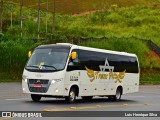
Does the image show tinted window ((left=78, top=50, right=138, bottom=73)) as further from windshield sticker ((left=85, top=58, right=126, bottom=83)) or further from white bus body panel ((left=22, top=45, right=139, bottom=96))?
white bus body panel ((left=22, top=45, right=139, bottom=96))

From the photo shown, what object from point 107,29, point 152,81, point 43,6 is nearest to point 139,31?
point 107,29

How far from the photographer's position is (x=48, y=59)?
2448 centimetres

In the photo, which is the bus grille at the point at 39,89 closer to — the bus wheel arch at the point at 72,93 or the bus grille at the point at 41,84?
the bus grille at the point at 41,84

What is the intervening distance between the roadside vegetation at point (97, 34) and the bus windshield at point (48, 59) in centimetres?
2497

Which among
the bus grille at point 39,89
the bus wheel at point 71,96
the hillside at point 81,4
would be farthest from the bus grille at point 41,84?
the hillside at point 81,4

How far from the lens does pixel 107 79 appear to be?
2853 centimetres

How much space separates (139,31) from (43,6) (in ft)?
81.0

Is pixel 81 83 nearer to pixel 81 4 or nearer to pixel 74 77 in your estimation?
pixel 74 77

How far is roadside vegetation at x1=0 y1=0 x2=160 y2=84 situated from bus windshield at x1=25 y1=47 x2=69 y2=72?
81.9 ft

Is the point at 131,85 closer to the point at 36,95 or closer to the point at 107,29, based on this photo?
the point at 36,95

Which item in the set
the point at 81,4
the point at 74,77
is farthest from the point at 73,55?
the point at 81,4

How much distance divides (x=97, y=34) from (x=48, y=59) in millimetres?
46697

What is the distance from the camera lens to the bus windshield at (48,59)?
2406cm

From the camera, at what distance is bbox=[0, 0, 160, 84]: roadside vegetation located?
175 feet
